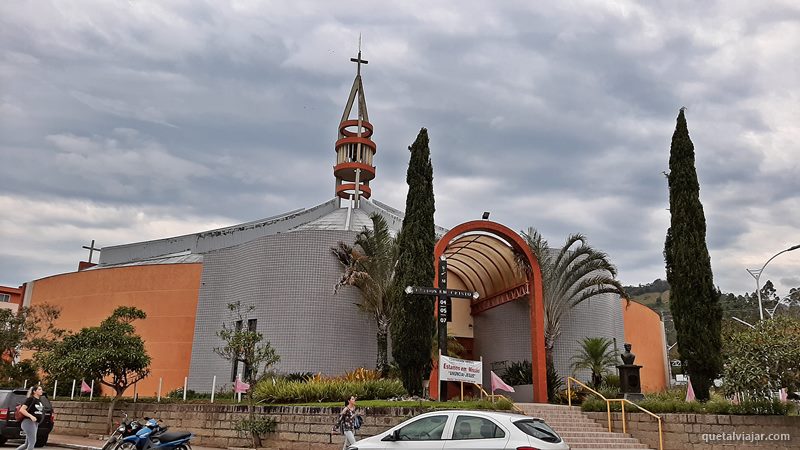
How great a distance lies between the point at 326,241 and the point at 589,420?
42.5ft

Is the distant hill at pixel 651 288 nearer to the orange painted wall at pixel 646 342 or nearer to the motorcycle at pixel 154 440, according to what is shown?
the orange painted wall at pixel 646 342

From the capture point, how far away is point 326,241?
86.1ft

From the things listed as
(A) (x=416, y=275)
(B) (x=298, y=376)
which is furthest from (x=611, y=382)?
(B) (x=298, y=376)

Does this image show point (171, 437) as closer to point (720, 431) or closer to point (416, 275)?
point (416, 275)

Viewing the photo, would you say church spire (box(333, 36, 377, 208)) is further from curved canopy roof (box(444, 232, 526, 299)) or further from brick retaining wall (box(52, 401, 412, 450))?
brick retaining wall (box(52, 401, 412, 450))

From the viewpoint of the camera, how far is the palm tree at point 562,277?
2502 cm

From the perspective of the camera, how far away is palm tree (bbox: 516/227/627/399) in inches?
985

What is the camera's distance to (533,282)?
78.8ft

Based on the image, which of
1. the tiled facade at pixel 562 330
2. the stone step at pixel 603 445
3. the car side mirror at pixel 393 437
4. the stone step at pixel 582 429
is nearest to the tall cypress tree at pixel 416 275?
the stone step at pixel 582 429

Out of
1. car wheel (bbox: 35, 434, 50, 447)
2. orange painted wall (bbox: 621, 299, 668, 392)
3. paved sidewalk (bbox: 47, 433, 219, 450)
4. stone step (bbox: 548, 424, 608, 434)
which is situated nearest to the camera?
stone step (bbox: 548, 424, 608, 434)

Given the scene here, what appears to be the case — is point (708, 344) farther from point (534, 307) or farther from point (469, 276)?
point (469, 276)

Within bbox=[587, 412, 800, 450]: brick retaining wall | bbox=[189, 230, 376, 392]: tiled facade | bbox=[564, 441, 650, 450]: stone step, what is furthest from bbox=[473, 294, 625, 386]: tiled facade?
bbox=[587, 412, 800, 450]: brick retaining wall

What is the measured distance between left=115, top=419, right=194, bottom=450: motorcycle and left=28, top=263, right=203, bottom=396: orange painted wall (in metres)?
15.7

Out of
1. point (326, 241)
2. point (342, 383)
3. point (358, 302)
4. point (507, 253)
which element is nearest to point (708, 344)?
point (507, 253)
